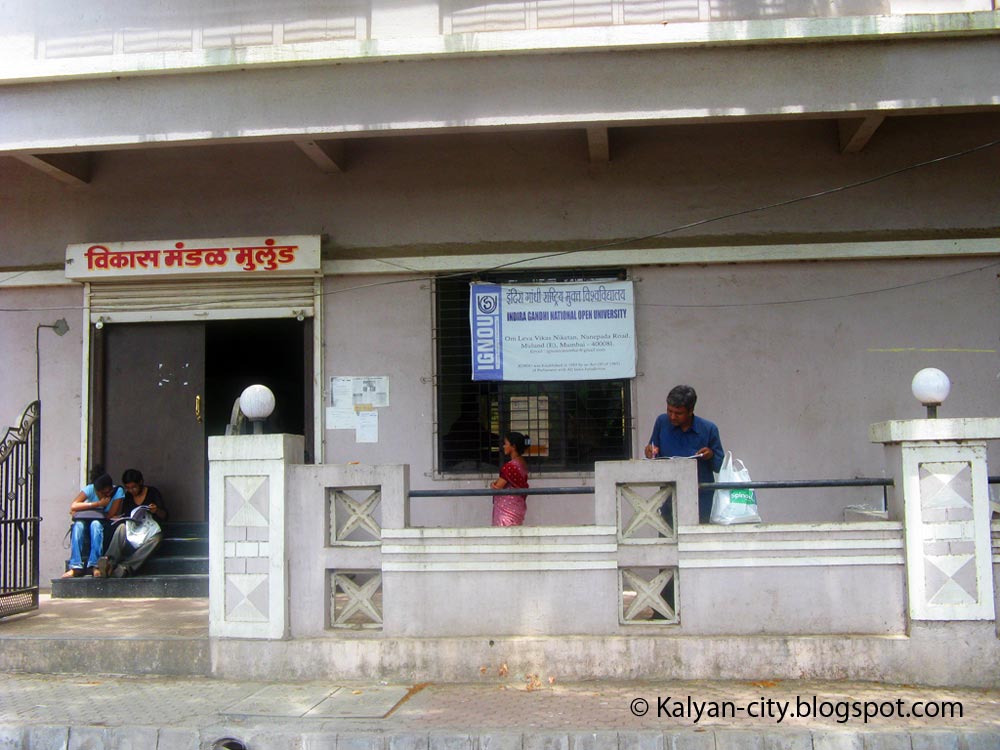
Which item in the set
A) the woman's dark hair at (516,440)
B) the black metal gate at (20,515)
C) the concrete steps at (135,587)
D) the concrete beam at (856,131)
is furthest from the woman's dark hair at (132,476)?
the concrete beam at (856,131)

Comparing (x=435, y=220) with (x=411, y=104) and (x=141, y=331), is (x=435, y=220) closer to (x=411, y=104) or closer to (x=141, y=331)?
(x=411, y=104)

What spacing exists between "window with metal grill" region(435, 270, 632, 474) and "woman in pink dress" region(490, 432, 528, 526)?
1.88 feet

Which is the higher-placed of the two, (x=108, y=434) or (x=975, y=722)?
(x=108, y=434)

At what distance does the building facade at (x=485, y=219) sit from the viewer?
8.02m

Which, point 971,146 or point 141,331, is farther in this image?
point 141,331

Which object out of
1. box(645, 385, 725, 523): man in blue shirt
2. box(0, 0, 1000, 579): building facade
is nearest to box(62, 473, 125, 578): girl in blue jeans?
box(0, 0, 1000, 579): building facade

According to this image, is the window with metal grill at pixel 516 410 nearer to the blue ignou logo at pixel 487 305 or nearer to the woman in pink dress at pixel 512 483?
the blue ignou logo at pixel 487 305

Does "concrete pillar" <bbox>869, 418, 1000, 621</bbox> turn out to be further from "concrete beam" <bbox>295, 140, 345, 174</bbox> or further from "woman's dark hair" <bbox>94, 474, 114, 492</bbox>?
"woman's dark hair" <bbox>94, 474, 114, 492</bbox>

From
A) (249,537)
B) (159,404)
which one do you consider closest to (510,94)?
(249,537)

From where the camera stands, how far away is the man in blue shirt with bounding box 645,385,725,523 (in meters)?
7.15

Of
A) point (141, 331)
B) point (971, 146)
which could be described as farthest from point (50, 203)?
point (971, 146)

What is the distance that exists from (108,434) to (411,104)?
15.4 feet

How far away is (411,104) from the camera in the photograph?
8094mm

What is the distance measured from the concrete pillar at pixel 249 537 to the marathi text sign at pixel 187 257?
9.97 feet
